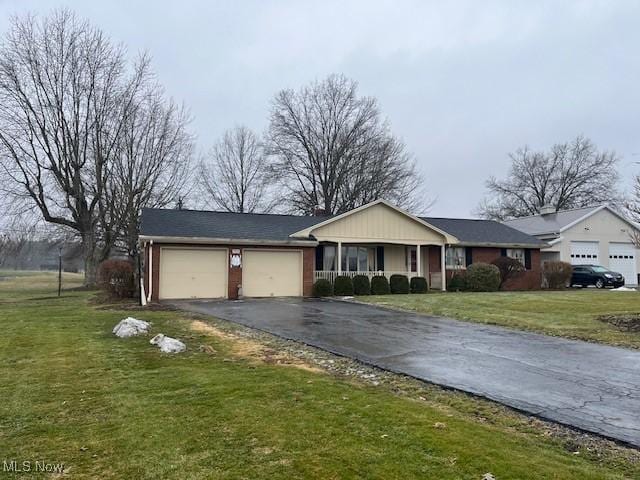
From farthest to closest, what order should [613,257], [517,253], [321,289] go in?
[613,257]
[517,253]
[321,289]

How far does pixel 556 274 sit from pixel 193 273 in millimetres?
19336

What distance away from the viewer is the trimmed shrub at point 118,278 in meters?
20.3

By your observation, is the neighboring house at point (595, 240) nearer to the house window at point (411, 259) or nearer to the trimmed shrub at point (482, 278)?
the trimmed shrub at point (482, 278)

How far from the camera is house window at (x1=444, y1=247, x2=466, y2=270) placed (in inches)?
1070

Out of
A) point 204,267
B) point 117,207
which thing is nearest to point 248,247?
point 204,267

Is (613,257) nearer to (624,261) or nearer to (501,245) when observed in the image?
(624,261)

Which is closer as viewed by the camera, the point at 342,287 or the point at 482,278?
the point at 342,287

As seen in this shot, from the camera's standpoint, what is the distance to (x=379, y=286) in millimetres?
23359

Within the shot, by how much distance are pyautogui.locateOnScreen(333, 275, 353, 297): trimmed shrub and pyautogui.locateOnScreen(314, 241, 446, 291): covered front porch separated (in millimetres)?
731

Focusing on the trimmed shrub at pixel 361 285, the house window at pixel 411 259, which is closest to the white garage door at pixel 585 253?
the house window at pixel 411 259

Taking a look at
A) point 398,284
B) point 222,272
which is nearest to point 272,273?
point 222,272

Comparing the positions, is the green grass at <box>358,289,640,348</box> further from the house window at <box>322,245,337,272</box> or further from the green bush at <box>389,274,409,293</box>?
the house window at <box>322,245,337,272</box>

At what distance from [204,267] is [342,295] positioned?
611 cm

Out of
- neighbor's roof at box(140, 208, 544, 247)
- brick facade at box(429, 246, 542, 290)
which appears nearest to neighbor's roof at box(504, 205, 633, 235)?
neighbor's roof at box(140, 208, 544, 247)
